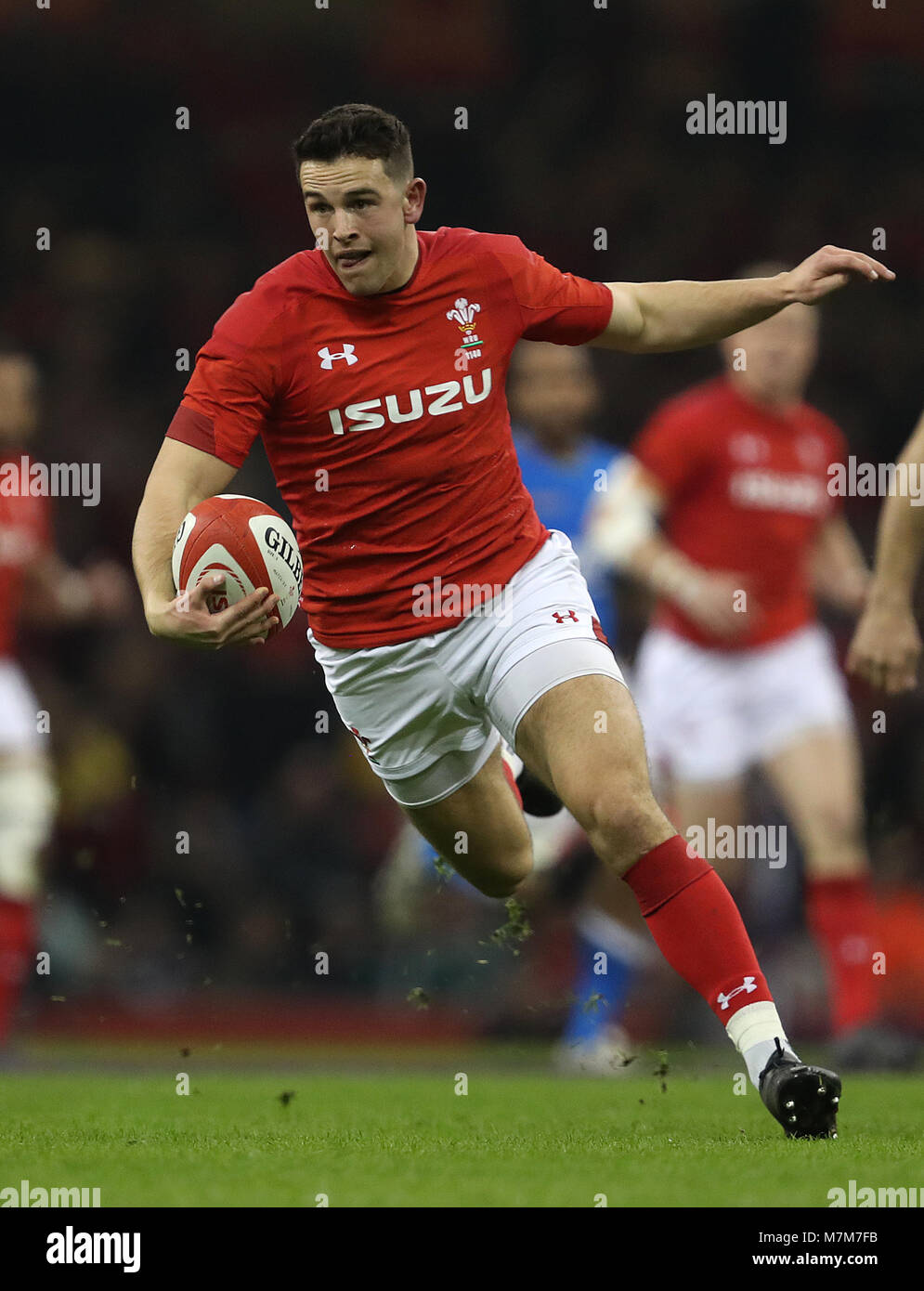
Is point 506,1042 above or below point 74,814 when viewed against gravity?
below

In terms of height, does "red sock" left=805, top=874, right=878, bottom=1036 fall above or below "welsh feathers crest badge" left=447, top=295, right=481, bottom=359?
below

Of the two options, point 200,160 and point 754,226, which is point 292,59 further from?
point 754,226

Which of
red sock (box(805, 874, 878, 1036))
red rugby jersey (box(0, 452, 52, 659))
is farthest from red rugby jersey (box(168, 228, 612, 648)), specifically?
red rugby jersey (box(0, 452, 52, 659))

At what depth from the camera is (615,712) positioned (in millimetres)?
5125

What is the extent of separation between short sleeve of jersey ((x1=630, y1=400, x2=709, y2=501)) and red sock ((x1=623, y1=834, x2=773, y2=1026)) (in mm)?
3966

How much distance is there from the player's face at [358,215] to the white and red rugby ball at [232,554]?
0.73 metres

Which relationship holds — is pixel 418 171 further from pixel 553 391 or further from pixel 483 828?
pixel 483 828

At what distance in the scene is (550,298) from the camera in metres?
5.62

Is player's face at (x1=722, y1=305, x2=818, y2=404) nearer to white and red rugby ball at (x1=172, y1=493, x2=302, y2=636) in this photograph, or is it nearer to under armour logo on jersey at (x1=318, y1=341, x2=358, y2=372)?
under armour logo on jersey at (x1=318, y1=341, x2=358, y2=372)

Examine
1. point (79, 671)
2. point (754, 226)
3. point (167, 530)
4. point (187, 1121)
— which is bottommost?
point (187, 1121)

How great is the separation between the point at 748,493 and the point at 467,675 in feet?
11.8

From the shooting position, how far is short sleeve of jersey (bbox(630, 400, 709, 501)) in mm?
8820

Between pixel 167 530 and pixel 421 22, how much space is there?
33.0 feet

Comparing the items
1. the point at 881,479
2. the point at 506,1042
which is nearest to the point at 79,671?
the point at 506,1042
